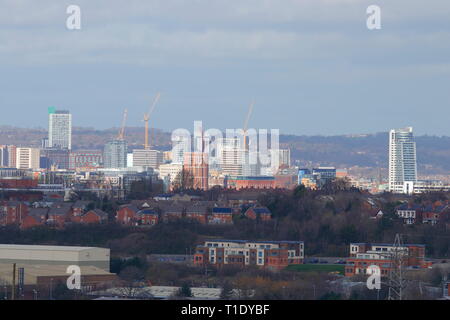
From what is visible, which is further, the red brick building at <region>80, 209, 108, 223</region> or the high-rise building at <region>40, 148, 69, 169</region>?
the high-rise building at <region>40, 148, 69, 169</region>

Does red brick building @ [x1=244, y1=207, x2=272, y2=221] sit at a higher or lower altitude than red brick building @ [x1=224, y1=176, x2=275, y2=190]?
lower

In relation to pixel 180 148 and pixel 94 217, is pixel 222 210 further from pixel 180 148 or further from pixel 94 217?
pixel 180 148

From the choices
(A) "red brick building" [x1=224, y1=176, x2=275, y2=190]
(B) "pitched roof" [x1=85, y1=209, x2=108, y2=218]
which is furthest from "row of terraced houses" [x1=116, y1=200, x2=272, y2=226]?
(A) "red brick building" [x1=224, y1=176, x2=275, y2=190]

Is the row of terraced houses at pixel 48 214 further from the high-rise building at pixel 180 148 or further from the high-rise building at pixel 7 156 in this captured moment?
the high-rise building at pixel 7 156

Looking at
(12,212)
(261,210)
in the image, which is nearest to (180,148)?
(12,212)

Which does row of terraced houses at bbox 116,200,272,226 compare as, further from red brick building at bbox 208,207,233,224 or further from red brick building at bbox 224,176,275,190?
red brick building at bbox 224,176,275,190

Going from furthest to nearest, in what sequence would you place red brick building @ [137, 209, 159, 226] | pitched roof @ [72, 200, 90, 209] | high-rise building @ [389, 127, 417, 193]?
high-rise building @ [389, 127, 417, 193]
pitched roof @ [72, 200, 90, 209]
red brick building @ [137, 209, 159, 226]
